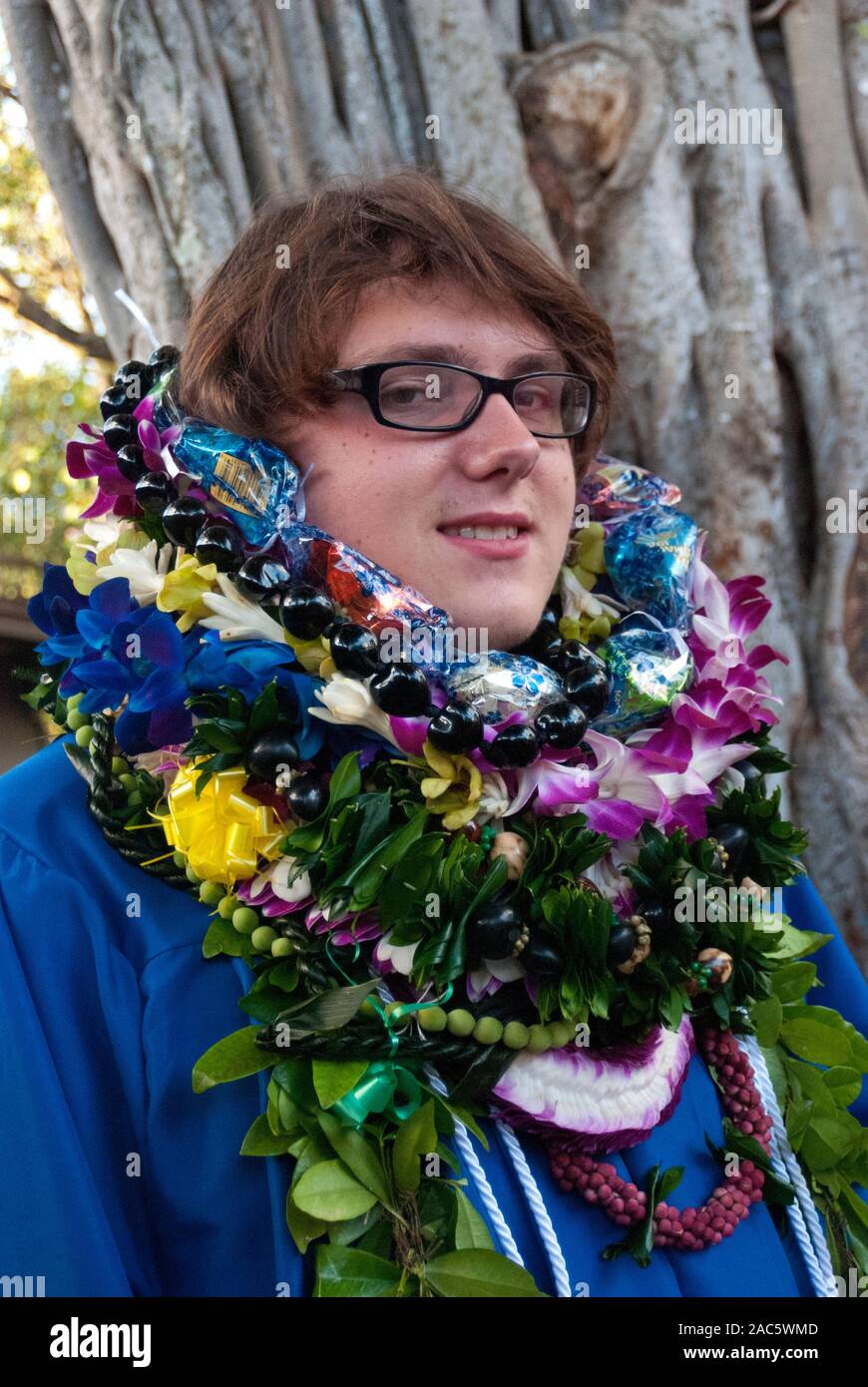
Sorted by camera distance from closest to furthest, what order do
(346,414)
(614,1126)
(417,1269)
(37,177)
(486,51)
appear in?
(417,1269)
(614,1126)
(346,414)
(486,51)
(37,177)

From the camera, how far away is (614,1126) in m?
1.60

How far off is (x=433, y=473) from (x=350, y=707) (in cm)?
38

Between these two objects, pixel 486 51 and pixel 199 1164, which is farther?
pixel 486 51

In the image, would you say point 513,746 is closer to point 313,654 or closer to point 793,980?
point 313,654

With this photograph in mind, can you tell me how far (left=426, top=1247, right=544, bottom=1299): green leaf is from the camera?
1.41 metres

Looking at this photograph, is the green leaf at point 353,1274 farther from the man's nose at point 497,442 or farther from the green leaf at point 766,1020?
the man's nose at point 497,442

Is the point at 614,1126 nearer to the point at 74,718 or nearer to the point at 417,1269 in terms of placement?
the point at 417,1269

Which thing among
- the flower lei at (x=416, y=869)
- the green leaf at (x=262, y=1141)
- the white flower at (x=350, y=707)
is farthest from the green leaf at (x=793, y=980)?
the green leaf at (x=262, y=1141)

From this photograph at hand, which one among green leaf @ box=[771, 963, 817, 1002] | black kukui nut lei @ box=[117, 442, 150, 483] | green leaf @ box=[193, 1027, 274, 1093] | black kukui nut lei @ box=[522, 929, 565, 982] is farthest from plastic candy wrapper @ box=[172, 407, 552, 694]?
green leaf @ box=[771, 963, 817, 1002]

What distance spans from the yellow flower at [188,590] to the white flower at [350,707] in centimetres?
24

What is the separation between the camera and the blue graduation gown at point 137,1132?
4.64 ft

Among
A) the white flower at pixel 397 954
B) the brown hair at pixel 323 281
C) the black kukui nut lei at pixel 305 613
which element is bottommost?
the white flower at pixel 397 954

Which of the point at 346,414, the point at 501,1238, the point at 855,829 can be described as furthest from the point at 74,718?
the point at 855,829
